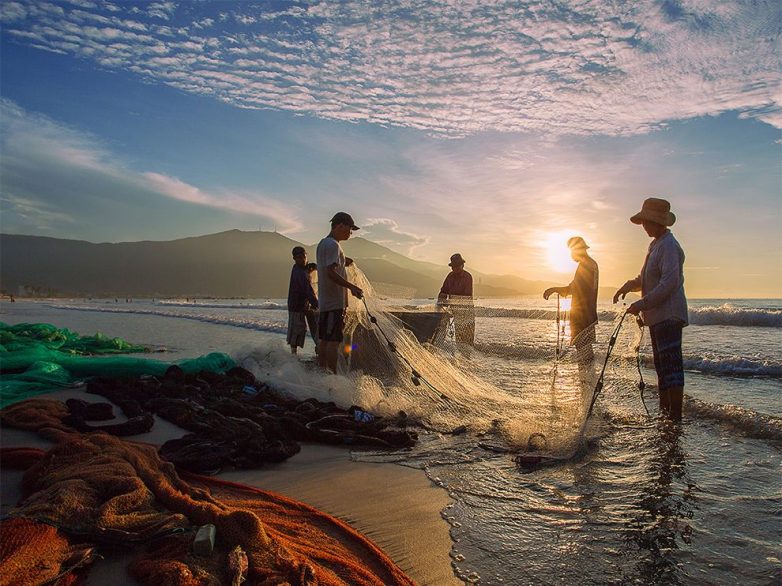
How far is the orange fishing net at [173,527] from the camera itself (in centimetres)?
172

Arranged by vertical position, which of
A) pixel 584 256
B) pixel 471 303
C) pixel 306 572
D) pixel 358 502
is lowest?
pixel 358 502

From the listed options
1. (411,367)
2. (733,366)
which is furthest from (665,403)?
(733,366)

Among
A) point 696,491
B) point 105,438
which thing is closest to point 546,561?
point 696,491

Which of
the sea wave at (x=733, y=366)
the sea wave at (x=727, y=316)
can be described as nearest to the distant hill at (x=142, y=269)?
the sea wave at (x=727, y=316)

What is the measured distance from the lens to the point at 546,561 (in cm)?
220

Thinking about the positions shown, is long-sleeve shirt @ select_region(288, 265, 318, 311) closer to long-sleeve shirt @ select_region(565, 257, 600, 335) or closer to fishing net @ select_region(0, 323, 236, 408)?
fishing net @ select_region(0, 323, 236, 408)

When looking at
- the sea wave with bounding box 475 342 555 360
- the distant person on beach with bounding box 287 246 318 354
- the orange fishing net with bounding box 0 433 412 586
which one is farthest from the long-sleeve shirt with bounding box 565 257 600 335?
the orange fishing net with bounding box 0 433 412 586

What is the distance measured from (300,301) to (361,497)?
5977 mm

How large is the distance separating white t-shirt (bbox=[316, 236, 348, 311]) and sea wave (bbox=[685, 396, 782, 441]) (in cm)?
419

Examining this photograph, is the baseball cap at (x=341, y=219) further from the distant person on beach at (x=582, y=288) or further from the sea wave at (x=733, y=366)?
the sea wave at (x=733, y=366)

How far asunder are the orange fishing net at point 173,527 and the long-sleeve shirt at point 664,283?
11.8ft

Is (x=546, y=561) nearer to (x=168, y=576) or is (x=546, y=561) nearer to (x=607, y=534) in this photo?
(x=607, y=534)

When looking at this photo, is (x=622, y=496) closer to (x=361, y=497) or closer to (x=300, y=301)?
(x=361, y=497)

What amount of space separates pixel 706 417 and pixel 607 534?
142 inches
